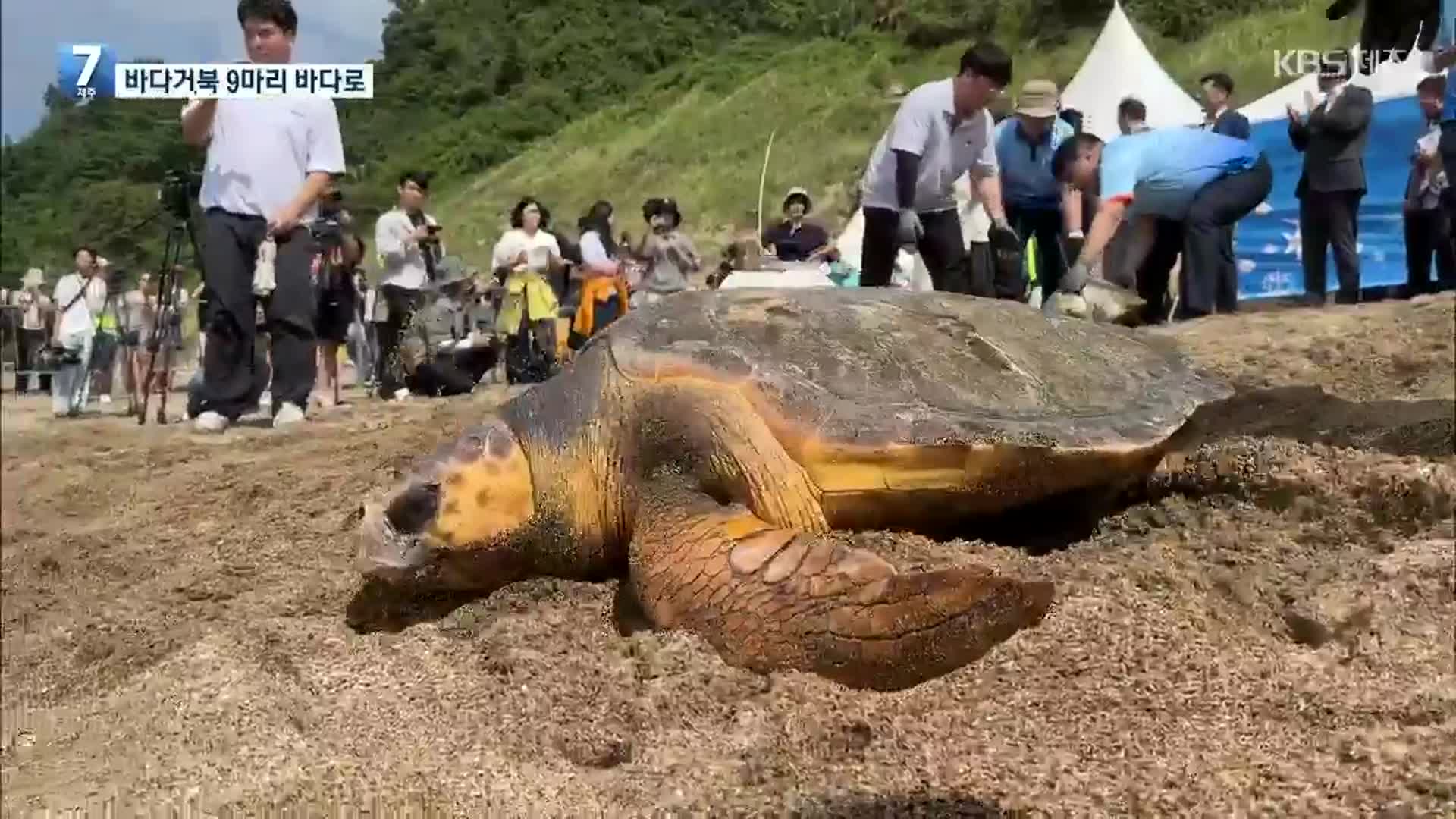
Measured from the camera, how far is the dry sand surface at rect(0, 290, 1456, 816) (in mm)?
920

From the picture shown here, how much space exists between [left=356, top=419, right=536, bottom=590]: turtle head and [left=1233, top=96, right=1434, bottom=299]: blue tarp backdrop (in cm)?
133

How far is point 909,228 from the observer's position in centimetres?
180

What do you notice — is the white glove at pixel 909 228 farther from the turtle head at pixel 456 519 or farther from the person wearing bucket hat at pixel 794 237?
the turtle head at pixel 456 519

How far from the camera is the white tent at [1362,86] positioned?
1.54m

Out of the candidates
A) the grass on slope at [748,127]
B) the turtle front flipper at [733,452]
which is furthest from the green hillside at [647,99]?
the turtle front flipper at [733,452]

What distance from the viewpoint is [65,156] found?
150 centimetres

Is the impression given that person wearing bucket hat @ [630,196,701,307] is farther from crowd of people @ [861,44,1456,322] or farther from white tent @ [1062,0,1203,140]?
white tent @ [1062,0,1203,140]

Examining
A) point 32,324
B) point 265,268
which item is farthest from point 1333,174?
point 32,324

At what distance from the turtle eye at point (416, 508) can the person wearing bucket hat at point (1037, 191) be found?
1055mm

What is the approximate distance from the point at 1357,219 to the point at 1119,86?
0.83m

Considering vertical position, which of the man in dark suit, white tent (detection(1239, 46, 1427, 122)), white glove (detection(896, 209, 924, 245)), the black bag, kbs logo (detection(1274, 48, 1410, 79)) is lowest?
the black bag

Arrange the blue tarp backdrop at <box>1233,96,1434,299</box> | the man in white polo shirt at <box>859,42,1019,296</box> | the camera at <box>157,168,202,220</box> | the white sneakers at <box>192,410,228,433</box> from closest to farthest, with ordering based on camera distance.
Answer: the camera at <box>157,168,202,220</box> < the man in white polo shirt at <box>859,42,1019,296</box> < the blue tarp backdrop at <box>1233,96,1434,299</box> < the white sneakers at <box>192,410,228,433</box>

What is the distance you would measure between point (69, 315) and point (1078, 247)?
2428 mm

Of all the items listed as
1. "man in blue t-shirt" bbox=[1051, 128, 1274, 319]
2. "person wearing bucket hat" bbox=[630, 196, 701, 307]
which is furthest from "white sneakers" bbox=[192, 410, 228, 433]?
"man in blue t-shirt" bbox=[1051, 128, 1274, 319]
